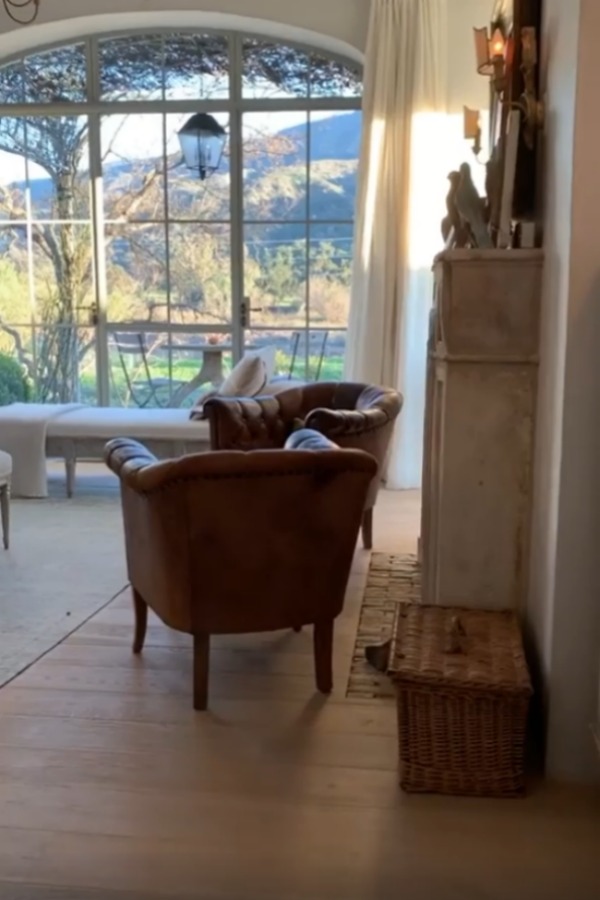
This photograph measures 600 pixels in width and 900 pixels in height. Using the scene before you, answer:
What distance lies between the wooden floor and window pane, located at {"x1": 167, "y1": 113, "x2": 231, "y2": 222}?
159 inches

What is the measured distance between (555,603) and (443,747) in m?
0.45

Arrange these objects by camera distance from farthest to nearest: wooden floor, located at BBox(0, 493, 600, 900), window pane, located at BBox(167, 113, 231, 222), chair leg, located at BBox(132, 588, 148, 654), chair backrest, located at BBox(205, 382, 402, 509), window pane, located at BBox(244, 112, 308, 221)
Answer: window pane, located at BBox(167, 113, 231, 222), window pane, located at BBox(244, 112, 308, 221), chair backrest, located at BBox(205, 382, 402, 509), chair leg, located at BBox(132, 588, 148, 654), wooden floor, located at BBox(0, 493, 600, 900)

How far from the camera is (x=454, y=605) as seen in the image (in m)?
2.74

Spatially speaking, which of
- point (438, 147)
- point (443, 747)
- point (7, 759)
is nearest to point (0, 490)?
point (7, 759)

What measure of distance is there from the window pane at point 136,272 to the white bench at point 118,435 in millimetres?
1266

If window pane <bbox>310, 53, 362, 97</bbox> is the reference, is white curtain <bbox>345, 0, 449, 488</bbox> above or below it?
below

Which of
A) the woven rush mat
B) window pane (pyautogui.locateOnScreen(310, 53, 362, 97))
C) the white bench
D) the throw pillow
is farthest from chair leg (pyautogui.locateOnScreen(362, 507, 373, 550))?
window pane (pyautogui.locateOnScreen(310, 53, 362, 97))

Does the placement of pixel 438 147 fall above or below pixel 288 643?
above

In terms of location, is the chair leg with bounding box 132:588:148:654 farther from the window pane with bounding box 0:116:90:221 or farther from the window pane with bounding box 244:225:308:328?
the window pane with bounding box 0:116:90:221

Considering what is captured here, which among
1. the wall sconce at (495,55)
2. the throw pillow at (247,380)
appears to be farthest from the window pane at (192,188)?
the wall sconce at (495,55)

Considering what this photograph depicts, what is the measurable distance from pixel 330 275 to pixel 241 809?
14.8ft

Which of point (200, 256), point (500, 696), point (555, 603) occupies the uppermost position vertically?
point (200, 256)

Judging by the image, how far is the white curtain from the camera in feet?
17.9

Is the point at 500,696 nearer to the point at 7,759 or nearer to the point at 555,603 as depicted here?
the point at 555,603
